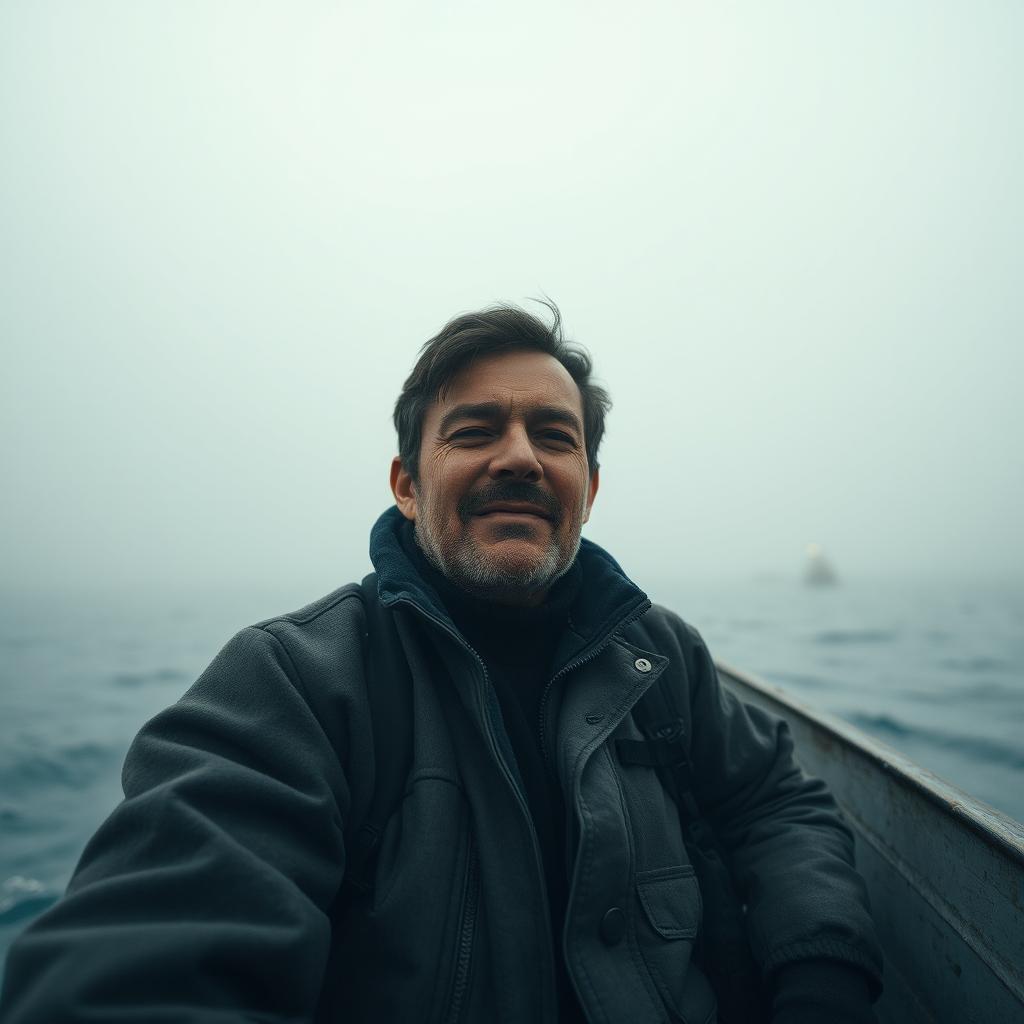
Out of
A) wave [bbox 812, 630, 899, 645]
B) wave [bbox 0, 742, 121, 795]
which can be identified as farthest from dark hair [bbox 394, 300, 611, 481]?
wave [bbox 812, 630, 899, 645]

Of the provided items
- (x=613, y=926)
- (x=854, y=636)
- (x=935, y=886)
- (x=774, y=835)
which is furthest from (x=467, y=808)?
(x=854, y=636)

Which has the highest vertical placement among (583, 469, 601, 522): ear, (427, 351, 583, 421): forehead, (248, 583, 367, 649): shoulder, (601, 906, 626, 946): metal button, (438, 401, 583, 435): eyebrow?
(427, 351, 583, 421): forehead

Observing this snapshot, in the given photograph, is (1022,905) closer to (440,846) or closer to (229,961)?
(440,846)

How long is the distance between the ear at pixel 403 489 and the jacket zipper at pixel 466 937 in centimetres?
117

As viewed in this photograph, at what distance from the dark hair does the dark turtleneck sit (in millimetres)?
378

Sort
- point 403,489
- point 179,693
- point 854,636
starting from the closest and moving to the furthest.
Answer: point 403,489 → point 179,693 → point 854,636

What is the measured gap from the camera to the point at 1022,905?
1531 millimetres

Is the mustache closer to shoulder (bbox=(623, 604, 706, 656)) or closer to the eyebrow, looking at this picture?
the eyebrow

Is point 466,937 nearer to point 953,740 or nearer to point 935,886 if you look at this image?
point 935,886

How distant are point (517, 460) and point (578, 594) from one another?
51 centimetres

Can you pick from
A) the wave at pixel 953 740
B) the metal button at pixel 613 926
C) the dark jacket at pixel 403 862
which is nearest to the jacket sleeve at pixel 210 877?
the dark jacket at pixel 403 862

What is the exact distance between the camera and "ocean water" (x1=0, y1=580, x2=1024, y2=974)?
520 centimetres

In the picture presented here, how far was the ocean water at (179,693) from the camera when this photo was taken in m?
5.20

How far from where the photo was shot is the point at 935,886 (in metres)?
1.96
